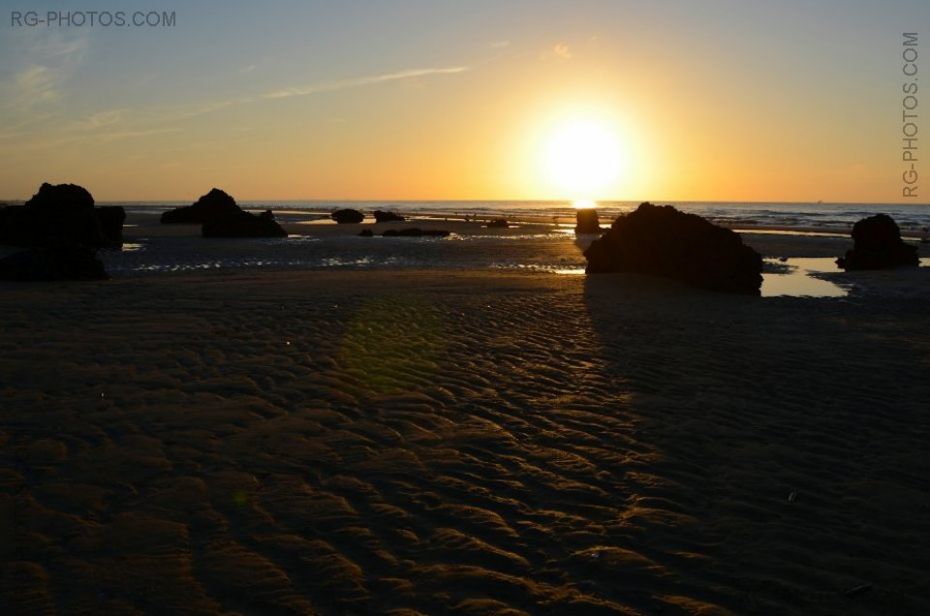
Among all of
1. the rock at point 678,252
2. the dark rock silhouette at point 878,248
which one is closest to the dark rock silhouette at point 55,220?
the rock at point 678,252

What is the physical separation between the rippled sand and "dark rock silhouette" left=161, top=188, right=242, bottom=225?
4296cm

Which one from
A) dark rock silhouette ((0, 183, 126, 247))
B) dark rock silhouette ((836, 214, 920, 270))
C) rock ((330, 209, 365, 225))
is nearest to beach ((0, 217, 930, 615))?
dark rock silhouette ((836, 214, 920, 270))

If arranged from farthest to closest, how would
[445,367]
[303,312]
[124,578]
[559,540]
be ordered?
[303,312]
[445,367]
[559,540]
[124,578]

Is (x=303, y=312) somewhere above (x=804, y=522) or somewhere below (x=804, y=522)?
above

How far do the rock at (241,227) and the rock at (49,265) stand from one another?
2451 centimetres

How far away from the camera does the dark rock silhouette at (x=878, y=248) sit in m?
27.8

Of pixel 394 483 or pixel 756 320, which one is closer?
pixel 394 483

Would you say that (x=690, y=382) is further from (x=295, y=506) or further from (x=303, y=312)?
(x=303, y=312)

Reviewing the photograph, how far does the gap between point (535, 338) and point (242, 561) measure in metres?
8.52

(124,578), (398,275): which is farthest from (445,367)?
(398,275)

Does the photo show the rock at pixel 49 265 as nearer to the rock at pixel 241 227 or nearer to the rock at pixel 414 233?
the rock at pixel 241 227

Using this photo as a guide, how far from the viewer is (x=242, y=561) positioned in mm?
4645

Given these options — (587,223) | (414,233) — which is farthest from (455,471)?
(587,223)

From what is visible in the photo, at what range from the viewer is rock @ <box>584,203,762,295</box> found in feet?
65.5
